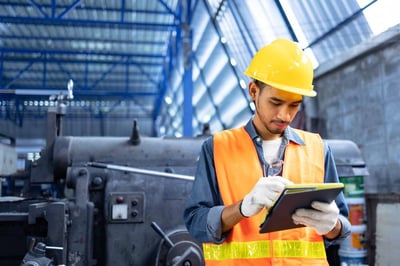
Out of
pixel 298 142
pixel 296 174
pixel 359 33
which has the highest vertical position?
pixel 359 33

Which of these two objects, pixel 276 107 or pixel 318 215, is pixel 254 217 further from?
pixel 276 107

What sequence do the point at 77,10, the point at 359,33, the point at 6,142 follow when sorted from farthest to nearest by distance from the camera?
1. the point at 77,10
2. the point at 359,33
3. the point at 6,142

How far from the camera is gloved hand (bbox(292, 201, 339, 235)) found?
3.58 feet

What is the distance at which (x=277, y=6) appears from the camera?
18.0ft

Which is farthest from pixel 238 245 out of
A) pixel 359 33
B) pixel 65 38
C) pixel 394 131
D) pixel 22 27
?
pixel 65 38

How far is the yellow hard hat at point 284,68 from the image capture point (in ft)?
4.19

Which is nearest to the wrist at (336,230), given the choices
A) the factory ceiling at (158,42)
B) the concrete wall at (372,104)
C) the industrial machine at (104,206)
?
the industrial machine at (104,206)

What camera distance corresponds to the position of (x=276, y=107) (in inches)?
50.3

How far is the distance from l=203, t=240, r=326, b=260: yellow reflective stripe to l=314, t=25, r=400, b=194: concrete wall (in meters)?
3.02

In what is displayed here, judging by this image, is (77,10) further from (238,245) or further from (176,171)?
(238,245)

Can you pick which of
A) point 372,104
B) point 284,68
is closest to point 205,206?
point 284,68

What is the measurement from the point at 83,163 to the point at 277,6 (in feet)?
12.6

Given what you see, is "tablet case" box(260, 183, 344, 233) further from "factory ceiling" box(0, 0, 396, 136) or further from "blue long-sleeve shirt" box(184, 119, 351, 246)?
"factory ceiling" box(0, 0, 396, 136)

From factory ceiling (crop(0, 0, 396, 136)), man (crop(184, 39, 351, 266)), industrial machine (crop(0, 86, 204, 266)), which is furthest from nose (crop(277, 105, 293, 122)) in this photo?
factory ceiling (crop(0, 0, 396, 136))
